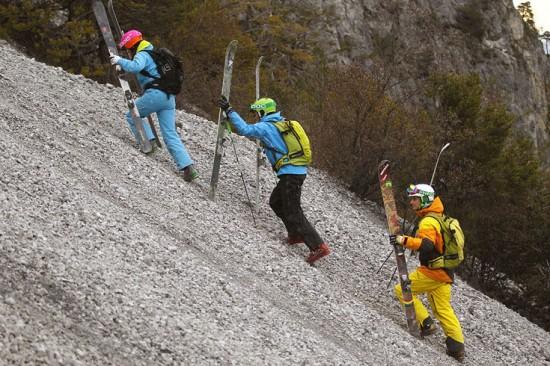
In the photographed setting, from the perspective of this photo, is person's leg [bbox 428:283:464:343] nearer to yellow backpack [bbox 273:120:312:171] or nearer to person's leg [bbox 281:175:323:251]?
person's leg [bbox 281:175:323:251]

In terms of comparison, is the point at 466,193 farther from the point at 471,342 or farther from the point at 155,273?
the point at 155,273

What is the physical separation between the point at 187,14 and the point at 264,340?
2124cm

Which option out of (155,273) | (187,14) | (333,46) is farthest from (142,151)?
(333,46)

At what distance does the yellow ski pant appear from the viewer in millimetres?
10234

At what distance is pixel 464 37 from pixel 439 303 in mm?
58827

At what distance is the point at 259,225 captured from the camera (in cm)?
1159

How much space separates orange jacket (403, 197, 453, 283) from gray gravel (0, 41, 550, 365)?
89cm

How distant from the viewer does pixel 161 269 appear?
315 inches

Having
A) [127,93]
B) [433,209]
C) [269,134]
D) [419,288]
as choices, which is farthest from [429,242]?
[127,93]

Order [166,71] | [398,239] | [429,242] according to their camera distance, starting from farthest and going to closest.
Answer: [166,71], [398,239], [429,242]

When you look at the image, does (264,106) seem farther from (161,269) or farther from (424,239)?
(161,269)

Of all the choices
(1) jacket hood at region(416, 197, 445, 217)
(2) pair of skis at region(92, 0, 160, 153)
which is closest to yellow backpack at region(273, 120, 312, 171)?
(1) jacket hood at region(416, 197, 445, 217)

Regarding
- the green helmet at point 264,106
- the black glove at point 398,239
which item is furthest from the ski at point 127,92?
the black glove at point 398,239

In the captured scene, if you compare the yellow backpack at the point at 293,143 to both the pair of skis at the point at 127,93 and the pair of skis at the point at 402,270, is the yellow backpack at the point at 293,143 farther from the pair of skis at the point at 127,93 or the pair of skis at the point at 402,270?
the pair of skis at the point at 127,93
